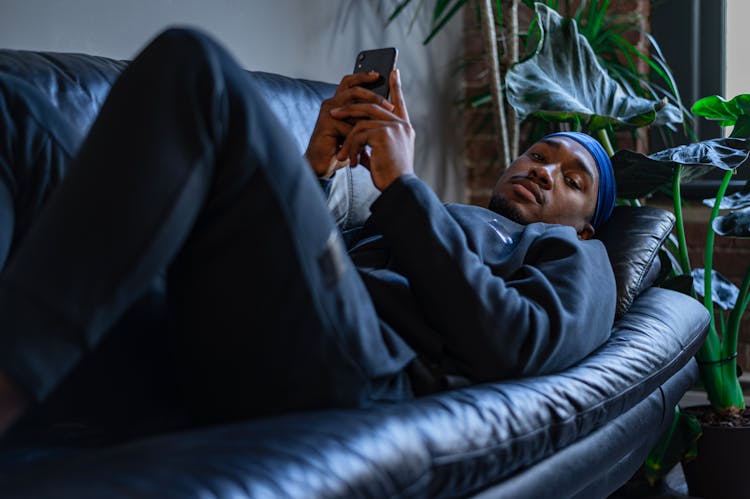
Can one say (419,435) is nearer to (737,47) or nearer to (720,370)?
(720,370)

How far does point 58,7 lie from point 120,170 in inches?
45.6

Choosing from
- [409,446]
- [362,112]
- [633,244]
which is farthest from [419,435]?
[633,244]

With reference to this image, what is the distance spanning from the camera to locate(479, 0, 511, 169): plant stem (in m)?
2.87

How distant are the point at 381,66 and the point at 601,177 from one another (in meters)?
0.69

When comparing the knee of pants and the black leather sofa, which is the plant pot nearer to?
the black leather sofa

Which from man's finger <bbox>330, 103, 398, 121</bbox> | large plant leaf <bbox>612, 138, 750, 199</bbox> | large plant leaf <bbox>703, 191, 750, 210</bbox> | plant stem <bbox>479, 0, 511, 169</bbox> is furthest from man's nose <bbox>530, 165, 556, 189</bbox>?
plant stem <bbox>479, 0, 511, 169</bbox>

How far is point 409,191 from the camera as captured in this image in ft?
4.04

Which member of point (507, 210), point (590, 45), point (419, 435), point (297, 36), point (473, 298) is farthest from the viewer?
point (590, 45)

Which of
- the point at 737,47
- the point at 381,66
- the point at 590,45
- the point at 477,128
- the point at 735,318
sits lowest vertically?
the point at 735,318

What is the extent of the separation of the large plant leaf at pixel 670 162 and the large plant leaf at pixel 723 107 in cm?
10

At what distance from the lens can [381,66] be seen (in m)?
1.46

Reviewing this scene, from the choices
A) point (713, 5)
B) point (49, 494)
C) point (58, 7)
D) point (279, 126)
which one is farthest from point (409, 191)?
point (713, 5)

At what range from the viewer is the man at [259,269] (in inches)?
31.7

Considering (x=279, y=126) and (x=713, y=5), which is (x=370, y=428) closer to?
(x=279, y=126)
